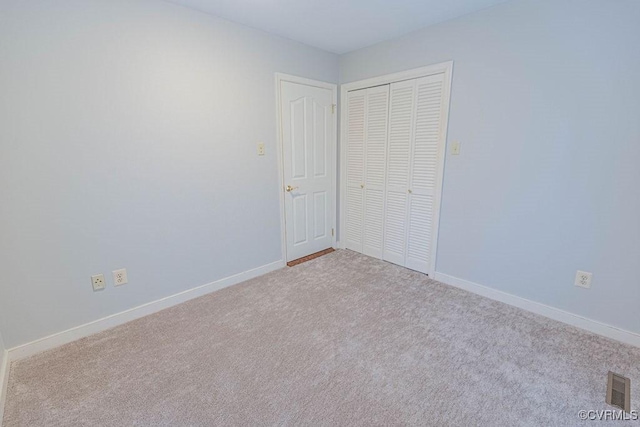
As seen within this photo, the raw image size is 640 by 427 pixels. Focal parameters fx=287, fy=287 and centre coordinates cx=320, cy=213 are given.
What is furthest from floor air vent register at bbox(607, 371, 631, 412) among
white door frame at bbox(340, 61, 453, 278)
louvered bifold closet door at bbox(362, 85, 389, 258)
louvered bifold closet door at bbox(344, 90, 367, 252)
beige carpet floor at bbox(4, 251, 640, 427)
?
louvered bifold closet door at bbox(344, 90, 367, 252)

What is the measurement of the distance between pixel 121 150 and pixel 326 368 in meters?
1.99

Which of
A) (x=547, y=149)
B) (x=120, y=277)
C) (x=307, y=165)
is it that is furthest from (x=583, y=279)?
(x=120, y=277)

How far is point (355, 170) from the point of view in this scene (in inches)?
133

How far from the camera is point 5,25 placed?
5.08 ft

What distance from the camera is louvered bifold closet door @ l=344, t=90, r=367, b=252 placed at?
3.23 m

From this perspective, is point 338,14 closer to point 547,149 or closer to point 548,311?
point 547,149

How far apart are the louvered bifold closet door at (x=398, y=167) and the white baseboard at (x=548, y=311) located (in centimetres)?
56

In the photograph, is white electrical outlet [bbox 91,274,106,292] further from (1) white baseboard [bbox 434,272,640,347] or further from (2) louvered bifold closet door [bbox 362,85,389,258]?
(1) white baseboard [bbox 434,272,640,347]

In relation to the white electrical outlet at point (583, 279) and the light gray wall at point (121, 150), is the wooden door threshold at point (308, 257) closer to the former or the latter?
the light gray wall at point (121, 150)

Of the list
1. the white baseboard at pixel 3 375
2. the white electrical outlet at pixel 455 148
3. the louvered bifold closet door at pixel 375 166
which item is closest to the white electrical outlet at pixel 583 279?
the white electrical outlet at pixel 455 148

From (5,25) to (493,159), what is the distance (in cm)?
323

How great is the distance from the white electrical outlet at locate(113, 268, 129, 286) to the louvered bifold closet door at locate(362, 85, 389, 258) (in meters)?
2.39

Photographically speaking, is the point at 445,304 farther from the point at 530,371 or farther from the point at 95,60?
the point at 95,60

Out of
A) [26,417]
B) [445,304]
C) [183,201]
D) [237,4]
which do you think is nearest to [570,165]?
[445,304]
